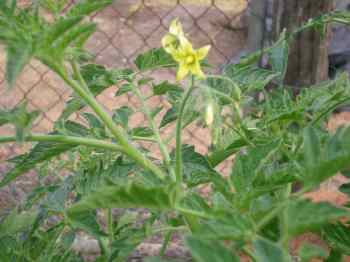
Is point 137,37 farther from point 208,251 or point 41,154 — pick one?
point 208,251

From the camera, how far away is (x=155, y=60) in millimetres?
974

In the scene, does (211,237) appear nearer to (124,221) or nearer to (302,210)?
(302,210)

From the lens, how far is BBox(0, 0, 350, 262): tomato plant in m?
0.62

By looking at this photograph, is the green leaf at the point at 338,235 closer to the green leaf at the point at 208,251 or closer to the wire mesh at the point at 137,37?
the green leaf at the point at 208,251

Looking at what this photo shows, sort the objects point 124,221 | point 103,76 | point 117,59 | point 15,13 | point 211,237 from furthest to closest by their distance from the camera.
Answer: point 117,59 < point 124,221 < point 103,76 < point 15,13 < point 211,237

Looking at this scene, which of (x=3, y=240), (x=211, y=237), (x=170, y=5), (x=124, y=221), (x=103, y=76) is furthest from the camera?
(x=170, y=5)

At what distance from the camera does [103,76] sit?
94 centimetres

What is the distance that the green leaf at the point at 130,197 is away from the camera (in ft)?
1.95

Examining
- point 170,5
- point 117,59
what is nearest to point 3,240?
point 117,59

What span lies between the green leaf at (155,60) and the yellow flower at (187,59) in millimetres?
215

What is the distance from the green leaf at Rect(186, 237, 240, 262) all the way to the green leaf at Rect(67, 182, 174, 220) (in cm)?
5

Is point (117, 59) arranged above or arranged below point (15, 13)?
below

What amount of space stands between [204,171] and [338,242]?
18 centimetres

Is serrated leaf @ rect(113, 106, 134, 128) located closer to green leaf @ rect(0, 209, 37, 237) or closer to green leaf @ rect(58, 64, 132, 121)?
green leaf @ rect(58, 64, 132, 121)
